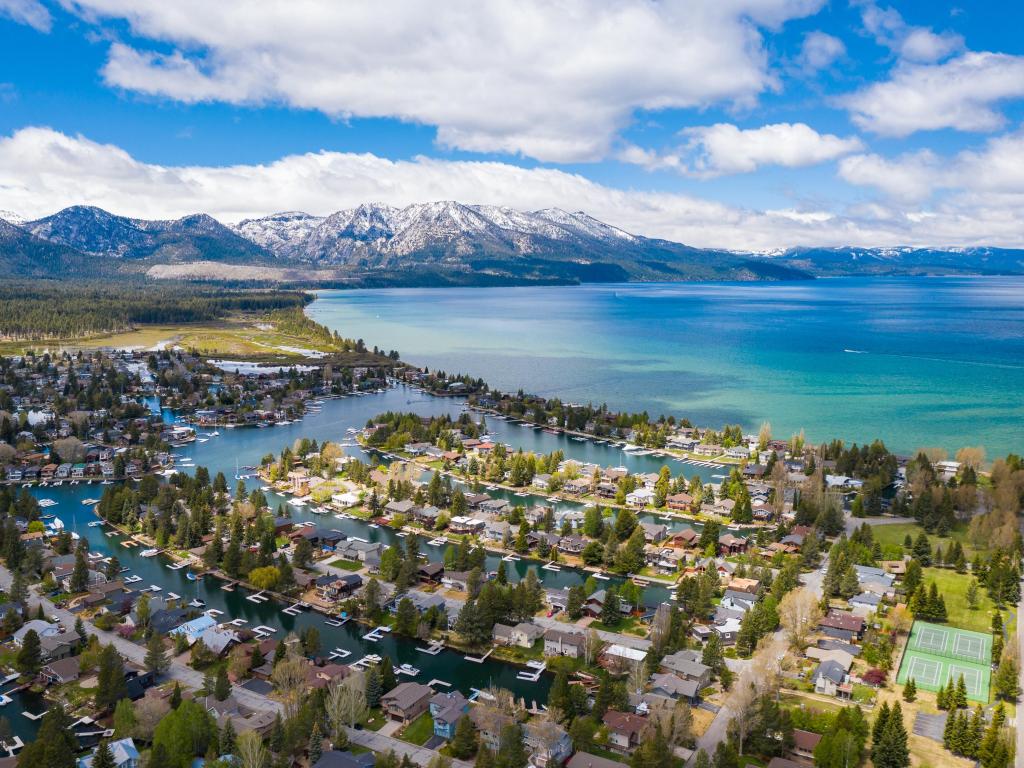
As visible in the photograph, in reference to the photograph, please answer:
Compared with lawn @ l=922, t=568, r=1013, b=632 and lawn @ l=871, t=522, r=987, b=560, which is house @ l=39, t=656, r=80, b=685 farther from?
lawn @ l=871, t=522, r=987, b=560

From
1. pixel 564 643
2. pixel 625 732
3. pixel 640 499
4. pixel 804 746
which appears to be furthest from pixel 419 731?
pixel 640 499

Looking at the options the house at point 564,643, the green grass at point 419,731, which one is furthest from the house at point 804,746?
the green grass at point 419,731

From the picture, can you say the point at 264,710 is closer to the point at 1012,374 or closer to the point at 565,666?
the point at 565,666

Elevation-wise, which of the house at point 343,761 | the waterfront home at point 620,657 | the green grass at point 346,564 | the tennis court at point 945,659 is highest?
the tennis court at point 945,659

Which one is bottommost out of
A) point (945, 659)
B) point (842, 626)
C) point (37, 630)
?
point (37, 630)

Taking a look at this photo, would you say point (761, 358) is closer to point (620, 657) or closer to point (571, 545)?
point (571, 545)

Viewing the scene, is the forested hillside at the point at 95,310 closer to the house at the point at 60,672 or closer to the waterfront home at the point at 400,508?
the waterfront home at the point at 400,508
